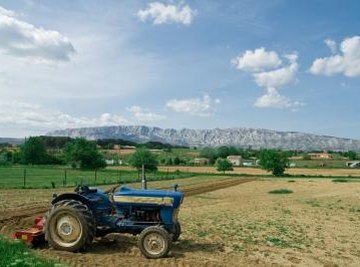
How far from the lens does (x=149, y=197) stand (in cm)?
1202

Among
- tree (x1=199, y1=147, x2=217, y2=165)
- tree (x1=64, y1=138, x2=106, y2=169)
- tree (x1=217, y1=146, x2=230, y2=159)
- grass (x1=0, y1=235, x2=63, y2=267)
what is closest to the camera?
grass (x1=0, y1=235, x2=63, y2=267)

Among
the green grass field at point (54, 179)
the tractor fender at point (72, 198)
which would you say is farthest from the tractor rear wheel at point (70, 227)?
the green grass field at point (54, 179)

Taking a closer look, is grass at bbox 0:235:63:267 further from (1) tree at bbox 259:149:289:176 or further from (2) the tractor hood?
(1) tree at bbox 259:149:289:176

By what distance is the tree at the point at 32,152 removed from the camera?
351 ft

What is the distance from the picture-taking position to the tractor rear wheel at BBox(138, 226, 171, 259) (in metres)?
11.5

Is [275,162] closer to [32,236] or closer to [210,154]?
[210,154]

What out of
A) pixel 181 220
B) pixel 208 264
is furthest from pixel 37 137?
pixel 208 264

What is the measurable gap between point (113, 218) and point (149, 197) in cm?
101

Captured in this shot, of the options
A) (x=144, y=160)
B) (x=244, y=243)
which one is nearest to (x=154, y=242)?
(x=244, y=243)

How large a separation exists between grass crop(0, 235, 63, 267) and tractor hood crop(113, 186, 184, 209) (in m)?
2.43

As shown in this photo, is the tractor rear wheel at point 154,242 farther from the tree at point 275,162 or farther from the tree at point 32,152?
the tree at point 32,152

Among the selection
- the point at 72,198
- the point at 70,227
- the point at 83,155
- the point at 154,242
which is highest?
the point at 83,155

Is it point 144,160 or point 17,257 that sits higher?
point 144,160

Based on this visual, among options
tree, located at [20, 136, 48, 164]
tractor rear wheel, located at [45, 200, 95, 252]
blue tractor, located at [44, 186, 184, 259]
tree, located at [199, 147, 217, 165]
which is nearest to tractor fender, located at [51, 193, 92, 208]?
blue tractor, located at [44, 186, 184, 259]
